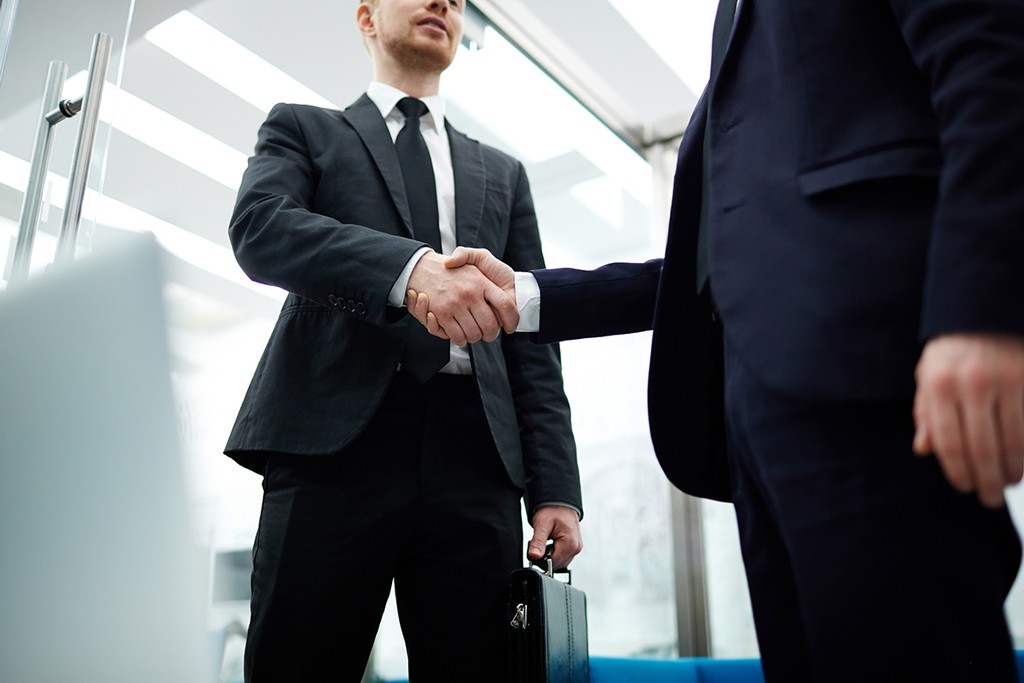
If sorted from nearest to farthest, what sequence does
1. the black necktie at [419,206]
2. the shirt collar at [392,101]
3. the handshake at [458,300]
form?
the handshake at [458,300] → the black necktie at [419,206] → the shirt collar at [392,101]

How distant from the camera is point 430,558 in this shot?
3.95 ft

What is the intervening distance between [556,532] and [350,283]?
0.55 m

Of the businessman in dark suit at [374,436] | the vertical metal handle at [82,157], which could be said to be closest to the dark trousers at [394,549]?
the businessman in dark suit at [374,436]

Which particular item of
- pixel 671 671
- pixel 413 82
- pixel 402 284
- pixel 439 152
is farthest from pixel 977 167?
pixel 671 671

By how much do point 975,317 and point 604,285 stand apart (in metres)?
0.64

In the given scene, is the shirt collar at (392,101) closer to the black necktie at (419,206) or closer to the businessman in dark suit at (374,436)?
Result: the black necktie at (419,206)

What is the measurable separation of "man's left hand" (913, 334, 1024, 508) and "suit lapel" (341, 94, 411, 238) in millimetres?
926

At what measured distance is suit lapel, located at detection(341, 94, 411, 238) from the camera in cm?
135

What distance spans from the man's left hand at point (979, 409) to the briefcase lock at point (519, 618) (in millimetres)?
747

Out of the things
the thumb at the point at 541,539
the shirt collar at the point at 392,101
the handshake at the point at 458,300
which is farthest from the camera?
the shirt collar at the point at 392,101

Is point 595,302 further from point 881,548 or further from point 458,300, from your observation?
point 881,548

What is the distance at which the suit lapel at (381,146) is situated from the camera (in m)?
1.35

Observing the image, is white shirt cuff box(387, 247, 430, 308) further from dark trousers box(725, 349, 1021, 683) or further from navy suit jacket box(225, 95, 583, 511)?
dark trousers box(725, 349, 1021, 683)

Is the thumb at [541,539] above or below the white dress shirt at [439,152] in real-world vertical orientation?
below
